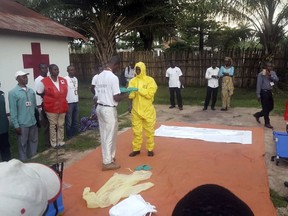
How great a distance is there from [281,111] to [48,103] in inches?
263

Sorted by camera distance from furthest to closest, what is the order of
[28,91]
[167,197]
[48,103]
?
[48,103]
[28,91]
[167,197]

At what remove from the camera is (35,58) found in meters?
7.85

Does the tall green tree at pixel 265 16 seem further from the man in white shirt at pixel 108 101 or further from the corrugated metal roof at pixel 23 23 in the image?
the man in white shirt at pixel 108 101

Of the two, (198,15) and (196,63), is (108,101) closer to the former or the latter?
(198,15)

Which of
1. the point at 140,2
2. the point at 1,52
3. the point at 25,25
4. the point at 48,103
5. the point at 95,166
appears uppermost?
the point at 140,2

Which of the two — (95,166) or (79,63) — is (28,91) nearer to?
(95,166)

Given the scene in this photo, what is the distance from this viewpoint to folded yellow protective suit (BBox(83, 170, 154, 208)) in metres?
3.52

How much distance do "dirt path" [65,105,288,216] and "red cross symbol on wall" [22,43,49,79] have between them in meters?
3.28

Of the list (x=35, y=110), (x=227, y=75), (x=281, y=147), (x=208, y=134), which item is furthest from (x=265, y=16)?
(x=35, y=110)

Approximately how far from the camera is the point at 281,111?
8.66 meters

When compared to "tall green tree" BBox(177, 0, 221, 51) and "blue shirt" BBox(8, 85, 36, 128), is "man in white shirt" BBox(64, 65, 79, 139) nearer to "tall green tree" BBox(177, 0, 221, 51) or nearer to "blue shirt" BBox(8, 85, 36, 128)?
"blue shirt" BBox(8, 85, 36, 128)

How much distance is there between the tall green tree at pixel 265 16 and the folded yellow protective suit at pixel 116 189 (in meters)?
8.23

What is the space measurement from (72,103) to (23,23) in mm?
2693

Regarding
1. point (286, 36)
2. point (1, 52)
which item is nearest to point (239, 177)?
point (1, 52)
